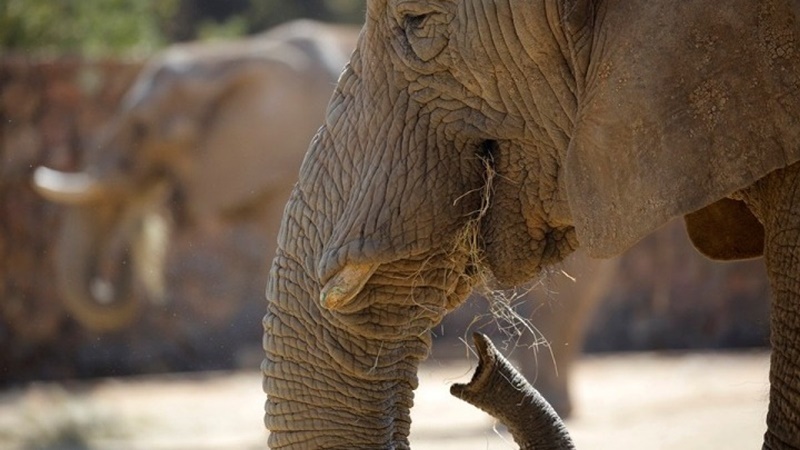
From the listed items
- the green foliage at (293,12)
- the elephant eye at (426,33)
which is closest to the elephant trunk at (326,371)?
the elephant eye at (426,33)

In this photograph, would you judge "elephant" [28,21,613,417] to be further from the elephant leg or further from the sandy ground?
the elephant leg

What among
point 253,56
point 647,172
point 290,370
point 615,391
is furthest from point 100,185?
point 647,172

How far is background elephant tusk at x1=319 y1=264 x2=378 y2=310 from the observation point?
9.31ft

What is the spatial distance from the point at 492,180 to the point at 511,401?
0.45 m

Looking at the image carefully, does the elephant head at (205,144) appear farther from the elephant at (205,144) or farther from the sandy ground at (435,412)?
the sandy ground at (435,412)

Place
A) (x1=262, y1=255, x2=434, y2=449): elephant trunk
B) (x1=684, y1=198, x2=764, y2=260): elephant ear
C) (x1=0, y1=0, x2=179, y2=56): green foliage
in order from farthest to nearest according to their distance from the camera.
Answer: (x1=0, y1=0, x2=179, y2=56): green foliage
(x1=684, y1=198, x2=764, y2=260): elephant ear
(x1=262, y1=255, x2=434, y2=449): elephant trunk

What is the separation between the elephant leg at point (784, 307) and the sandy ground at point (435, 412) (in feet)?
12.0

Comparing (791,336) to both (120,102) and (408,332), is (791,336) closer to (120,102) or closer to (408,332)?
(408,332)

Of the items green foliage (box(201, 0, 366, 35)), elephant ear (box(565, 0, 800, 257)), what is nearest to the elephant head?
green foliage (box(201, 0, 366, 35))

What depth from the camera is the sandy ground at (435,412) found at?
6.92 metres

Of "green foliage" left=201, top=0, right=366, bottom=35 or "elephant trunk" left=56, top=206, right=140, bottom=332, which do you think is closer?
"elephant trunk" left=56, top=206, right=140, bottom=332

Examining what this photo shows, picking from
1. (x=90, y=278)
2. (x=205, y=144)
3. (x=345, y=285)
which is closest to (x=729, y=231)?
(x=345, y=285)

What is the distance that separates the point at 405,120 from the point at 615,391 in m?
6.48

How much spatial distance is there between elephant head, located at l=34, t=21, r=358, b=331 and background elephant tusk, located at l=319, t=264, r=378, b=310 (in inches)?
255
